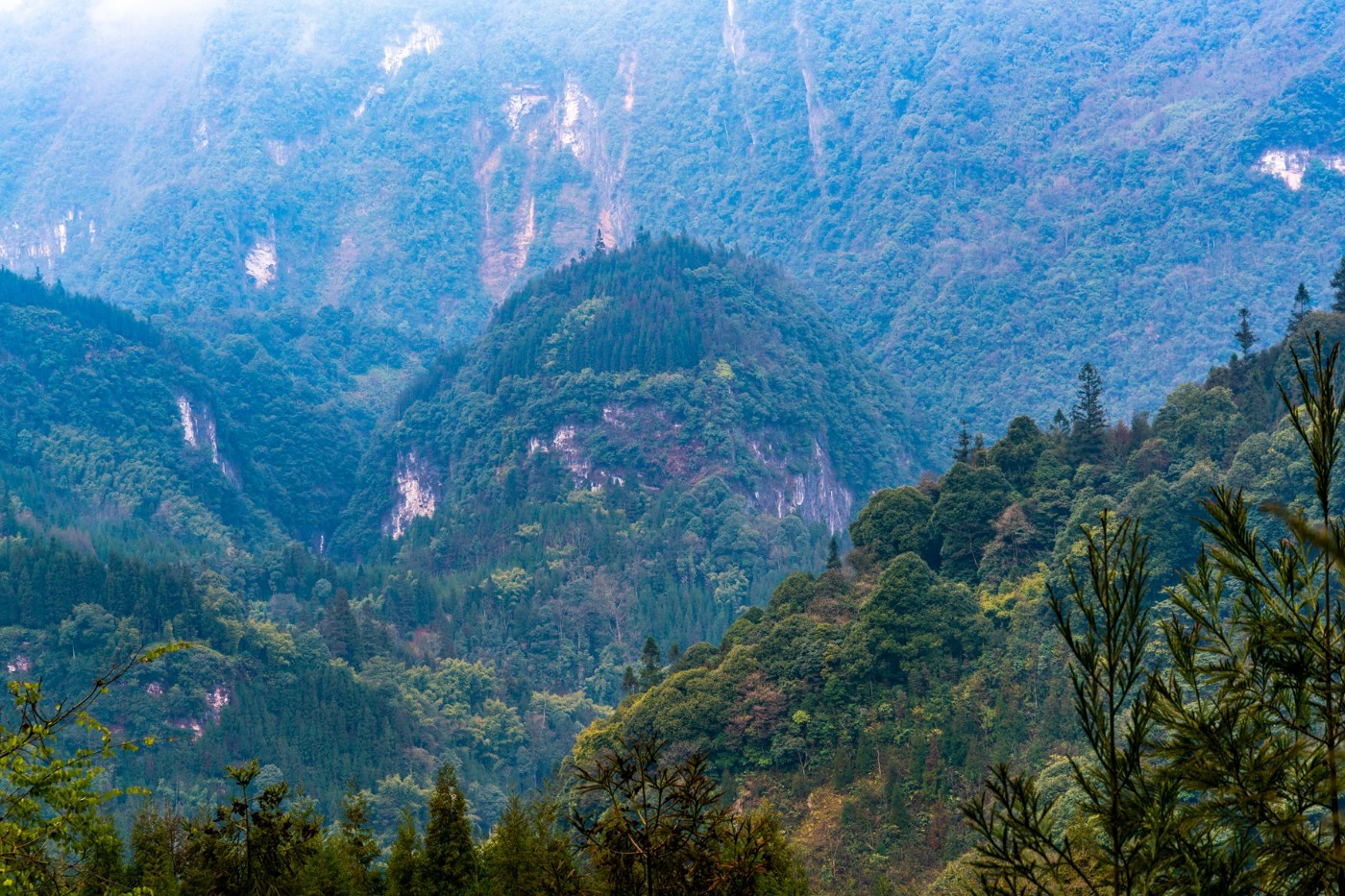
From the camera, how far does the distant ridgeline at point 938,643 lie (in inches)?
2254

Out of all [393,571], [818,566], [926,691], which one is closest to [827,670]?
[926,691]

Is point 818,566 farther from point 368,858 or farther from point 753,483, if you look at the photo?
point 368,858

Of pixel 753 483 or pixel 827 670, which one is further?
pixel 753 483

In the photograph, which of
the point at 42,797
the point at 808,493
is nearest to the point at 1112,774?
the point at 42,797

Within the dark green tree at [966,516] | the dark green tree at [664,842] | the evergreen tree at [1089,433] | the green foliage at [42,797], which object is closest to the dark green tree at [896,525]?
the dark green tree at [966,516]

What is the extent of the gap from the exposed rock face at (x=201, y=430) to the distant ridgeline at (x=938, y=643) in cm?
10454

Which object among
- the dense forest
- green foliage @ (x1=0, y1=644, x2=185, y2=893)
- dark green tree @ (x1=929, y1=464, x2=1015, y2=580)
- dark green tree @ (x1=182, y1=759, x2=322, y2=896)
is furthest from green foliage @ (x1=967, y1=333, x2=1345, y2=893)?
dark green tree @ (x1=929, y1=464, x2=1015, y2=580)

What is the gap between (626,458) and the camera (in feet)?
499

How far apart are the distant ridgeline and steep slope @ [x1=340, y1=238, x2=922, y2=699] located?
53.3 m

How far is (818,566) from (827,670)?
230 ft

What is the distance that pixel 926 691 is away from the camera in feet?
205

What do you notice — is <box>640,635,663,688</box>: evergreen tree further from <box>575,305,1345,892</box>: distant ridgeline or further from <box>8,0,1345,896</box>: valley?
<box>8,0,1345,896</box>: valley

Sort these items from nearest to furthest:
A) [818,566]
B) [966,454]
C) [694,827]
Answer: [694,827] → [966,454] → [818,566]

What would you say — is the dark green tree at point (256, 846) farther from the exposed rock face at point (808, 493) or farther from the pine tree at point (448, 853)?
the exposed rock face at point (808, 493)
